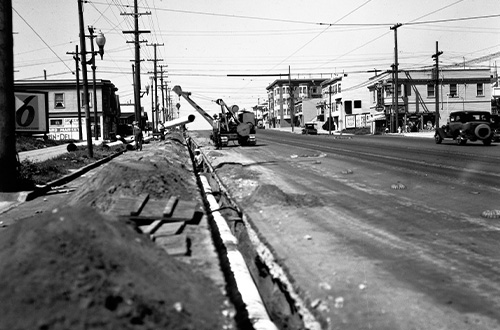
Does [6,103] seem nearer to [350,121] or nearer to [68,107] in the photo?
[68,107]

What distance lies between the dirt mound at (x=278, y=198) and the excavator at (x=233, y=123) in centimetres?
2473

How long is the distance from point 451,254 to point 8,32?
37.0 ft

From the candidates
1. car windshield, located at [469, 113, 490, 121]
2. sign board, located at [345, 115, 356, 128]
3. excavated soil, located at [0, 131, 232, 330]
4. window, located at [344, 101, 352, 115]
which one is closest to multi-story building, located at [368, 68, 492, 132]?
sign board, located at [345, 115, 356, 128]

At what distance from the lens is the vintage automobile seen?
3231cm

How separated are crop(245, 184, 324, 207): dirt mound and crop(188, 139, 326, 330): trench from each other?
1.94 metres

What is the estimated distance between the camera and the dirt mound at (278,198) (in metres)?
11.4

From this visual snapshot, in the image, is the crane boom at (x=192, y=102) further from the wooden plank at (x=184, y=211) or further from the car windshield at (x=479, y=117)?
the wooden plank at (x=184, y=211)

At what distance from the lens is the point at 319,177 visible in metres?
17.1

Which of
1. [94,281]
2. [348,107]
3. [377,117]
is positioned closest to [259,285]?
[94,281]

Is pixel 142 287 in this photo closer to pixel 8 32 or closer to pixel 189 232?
pixel 189 232

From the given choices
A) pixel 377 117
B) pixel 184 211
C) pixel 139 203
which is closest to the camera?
pixel 139 203

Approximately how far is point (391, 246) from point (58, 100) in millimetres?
72384

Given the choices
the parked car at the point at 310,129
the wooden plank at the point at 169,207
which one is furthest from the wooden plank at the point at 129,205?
the parked car at the point at 310,129

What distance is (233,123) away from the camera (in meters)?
38.3
